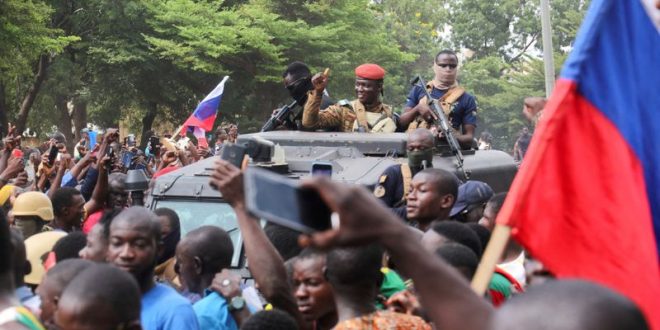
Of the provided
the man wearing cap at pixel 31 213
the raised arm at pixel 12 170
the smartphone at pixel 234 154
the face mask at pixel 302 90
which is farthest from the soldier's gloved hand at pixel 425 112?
the smartphone at pixel 234 154

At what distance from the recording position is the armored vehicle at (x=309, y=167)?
8492 millimetres

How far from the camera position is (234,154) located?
13.2 feet

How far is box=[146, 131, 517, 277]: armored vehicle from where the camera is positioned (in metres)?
8.49

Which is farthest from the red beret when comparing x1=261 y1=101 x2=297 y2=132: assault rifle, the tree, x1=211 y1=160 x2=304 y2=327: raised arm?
the tree

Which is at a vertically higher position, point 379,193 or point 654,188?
point 654,188

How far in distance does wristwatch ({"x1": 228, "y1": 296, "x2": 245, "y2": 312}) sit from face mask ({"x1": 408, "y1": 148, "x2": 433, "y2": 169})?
3323mm

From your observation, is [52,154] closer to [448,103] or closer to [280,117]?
[280,117]

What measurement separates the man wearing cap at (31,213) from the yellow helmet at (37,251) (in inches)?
61.8

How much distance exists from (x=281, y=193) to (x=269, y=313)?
1.76 meters

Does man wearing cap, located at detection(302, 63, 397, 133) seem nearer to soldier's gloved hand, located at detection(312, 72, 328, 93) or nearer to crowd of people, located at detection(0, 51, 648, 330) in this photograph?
soldier's gloved hand, located at detection(312, 72, 328, 93)

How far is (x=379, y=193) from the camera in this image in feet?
26.8

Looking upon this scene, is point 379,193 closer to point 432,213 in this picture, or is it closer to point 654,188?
point 432,213

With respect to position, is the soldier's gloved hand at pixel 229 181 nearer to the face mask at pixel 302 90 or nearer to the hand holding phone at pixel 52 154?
the face mask at pixel 302 90

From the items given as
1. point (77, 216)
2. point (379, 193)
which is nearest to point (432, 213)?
point (379, 193)
